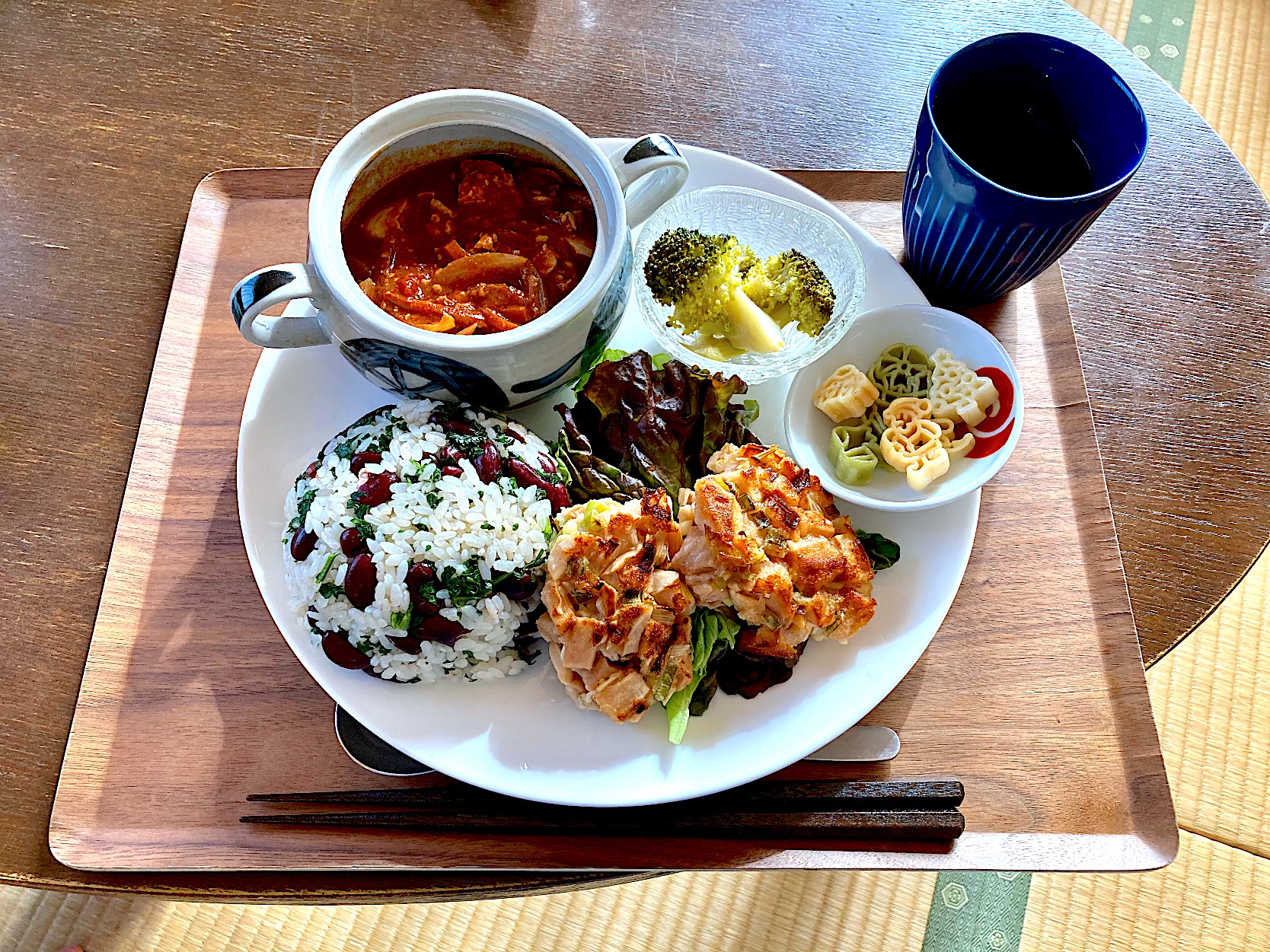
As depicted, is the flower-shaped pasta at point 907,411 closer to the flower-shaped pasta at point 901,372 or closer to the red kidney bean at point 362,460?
the flower-shaped pasta at point 901,372

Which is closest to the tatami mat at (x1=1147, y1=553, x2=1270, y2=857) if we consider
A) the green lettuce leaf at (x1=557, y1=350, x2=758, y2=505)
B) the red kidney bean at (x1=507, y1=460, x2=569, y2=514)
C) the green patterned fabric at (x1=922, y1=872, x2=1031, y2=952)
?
the green patterned fabric at (x1=922, y1=872, x2=1031, y2=952)

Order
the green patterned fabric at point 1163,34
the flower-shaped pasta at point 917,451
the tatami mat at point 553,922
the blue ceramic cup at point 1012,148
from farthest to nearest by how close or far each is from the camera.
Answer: the green patterned fabric at point 1163,34 < the tatami mat at point 553,922 < the blue ceramic cup at point 1012,148 < the flower-shaped pasta at point 917,451

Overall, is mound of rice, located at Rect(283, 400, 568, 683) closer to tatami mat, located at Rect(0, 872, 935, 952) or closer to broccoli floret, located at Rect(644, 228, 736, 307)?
broccoli floret, located at Rect(644, 228, 736, 307)

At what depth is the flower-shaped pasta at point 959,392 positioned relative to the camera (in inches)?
72.8

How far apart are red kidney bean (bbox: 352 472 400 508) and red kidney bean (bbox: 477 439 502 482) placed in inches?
5.7

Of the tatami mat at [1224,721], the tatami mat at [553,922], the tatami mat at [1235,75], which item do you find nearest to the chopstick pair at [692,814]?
the tatami mat at [553,922]

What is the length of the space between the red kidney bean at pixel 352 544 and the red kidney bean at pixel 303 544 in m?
0.06

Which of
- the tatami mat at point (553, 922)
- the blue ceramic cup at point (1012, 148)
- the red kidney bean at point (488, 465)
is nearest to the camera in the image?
the red kidney bean at point (488, 465)

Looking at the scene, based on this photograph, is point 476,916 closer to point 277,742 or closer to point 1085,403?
point 277,742

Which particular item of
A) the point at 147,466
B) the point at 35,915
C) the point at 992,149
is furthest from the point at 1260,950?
the point at 35,915

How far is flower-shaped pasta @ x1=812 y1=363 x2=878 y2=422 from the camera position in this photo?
1873 mm

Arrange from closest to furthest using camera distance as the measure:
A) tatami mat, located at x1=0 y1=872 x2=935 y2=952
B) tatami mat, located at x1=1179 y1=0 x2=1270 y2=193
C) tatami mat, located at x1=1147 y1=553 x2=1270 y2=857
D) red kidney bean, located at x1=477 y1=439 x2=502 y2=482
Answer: red kidney bean, located at x1=477 y1=439 x2=502 y2=482 → tatami mat, located at x1=0 y1=872 x2=935 y2=952 → tatami mat, located at x1=1147 y1=553 x2=1270 y2=857 → tatami mat, located at x1=1179 y1=0 x2=1270 y2=193

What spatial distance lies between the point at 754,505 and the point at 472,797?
0.71 m

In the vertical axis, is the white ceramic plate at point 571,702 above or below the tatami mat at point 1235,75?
below
